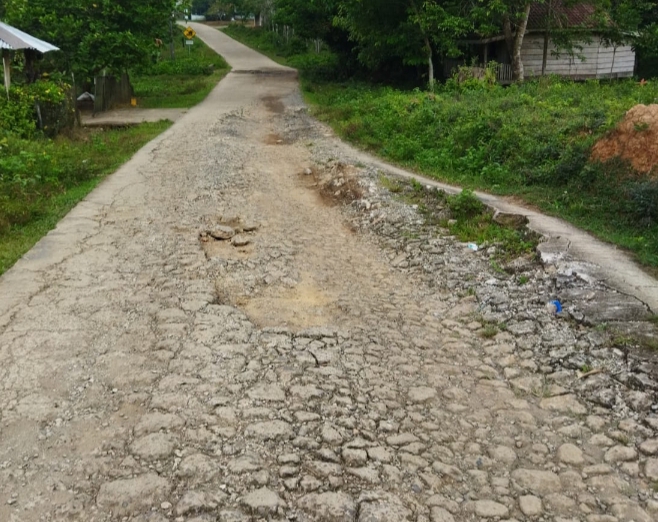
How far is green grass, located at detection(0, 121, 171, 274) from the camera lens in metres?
7.95

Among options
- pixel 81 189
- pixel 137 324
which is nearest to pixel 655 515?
pixel 137 324

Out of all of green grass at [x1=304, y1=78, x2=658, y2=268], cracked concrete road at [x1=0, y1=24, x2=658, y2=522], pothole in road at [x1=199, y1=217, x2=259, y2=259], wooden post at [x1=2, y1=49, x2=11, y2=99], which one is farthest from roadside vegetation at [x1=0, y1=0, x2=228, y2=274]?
green grass at [x1=304, y1=78, x2=658, y2=268]

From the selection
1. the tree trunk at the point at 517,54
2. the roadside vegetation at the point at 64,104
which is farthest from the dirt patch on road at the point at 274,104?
the tree trunk at the point at 517,54

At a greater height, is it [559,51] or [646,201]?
[559,51]

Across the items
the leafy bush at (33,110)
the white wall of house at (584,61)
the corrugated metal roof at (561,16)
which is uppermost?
the corrugated metal roof at (561,16)

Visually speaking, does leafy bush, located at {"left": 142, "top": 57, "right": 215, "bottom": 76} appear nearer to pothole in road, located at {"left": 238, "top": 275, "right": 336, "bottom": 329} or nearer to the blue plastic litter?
pothole in road, located at {"left": 238, "top": 275, "right": 336, "bottom": 329}

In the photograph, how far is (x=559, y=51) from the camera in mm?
23078

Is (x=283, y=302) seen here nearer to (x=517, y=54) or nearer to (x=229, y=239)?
(x=229, y=239)

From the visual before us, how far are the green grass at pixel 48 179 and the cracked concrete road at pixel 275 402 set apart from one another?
0.48m

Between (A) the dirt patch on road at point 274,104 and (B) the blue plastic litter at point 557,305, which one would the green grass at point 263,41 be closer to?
(A) the dirt patch on road at point 274,104

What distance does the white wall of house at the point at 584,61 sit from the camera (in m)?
23.7

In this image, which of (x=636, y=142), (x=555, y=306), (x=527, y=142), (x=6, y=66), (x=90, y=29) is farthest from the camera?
(x=90, y=29)

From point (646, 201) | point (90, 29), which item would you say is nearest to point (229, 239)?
point (646, 201)

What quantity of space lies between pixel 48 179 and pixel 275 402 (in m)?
7.70
